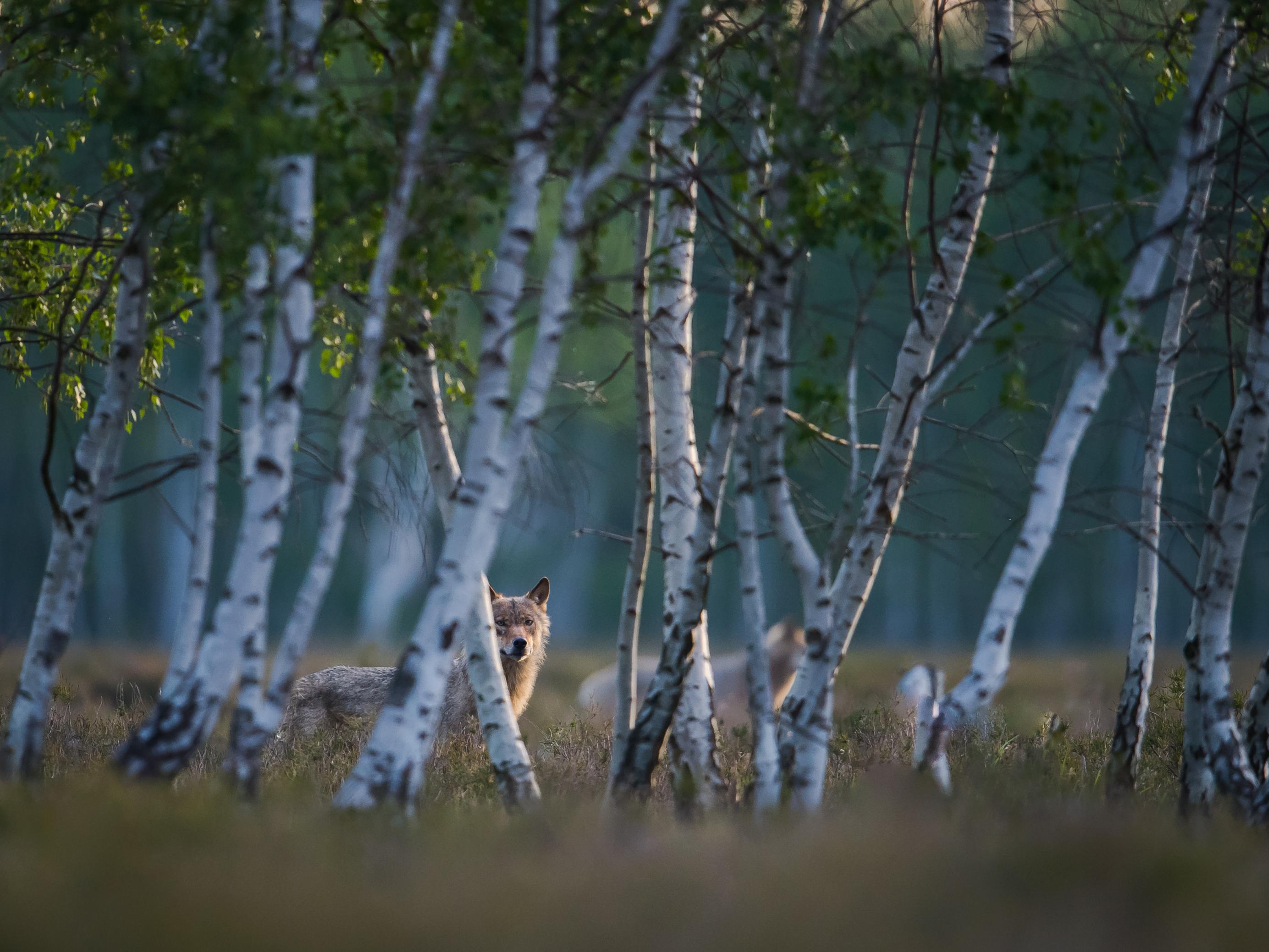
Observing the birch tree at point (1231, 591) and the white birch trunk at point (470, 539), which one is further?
the birch tree at point (1231, 591)

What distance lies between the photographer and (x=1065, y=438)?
5074 mm

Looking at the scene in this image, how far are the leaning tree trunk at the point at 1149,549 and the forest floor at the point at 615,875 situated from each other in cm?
207

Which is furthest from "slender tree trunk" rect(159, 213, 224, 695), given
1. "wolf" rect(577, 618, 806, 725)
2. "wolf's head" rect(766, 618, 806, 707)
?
"wolf's head" rect(766, 618, 806, 707)

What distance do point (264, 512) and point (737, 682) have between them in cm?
1112

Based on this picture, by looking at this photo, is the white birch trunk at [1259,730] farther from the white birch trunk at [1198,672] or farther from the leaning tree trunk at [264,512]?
the leaning tree trunk at [264,512]

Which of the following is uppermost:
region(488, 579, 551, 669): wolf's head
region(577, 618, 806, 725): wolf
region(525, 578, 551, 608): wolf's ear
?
region(525, 578, 551, 608): wolf's ear

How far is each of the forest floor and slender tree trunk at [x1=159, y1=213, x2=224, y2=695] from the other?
0.73 m

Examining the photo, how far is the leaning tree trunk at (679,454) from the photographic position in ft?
21.0

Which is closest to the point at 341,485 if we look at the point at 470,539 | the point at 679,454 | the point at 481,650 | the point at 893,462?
the point at 470,539

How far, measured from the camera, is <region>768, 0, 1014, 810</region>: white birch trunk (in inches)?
209

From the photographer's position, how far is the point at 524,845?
13.1 feet

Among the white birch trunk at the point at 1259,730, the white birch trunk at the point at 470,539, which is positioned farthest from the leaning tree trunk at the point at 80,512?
the white birch trunk at the point at 1259,730

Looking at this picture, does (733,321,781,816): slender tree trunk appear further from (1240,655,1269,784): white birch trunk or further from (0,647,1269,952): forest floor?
(1240,655,1269,784): white birch trunk

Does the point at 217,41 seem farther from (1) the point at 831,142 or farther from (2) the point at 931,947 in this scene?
(2) the point at 931,947
